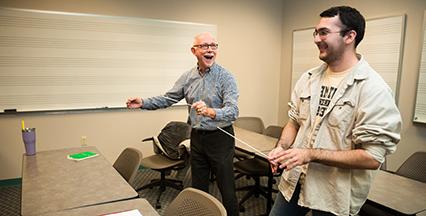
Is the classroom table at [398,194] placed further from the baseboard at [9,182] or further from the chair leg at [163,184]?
the baseboard at [9,182]

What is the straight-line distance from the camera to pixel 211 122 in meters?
2.22

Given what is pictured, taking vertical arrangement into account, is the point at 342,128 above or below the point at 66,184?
above

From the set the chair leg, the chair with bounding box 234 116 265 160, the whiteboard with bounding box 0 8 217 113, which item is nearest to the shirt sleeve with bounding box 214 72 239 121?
the chair leg

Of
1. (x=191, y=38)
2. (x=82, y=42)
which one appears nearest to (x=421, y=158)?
(x=191, y=38)

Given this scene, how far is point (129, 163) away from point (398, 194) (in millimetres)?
1938

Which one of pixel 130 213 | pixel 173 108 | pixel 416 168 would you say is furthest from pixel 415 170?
pixel 173 108

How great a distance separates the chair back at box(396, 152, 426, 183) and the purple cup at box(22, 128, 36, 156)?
302cm

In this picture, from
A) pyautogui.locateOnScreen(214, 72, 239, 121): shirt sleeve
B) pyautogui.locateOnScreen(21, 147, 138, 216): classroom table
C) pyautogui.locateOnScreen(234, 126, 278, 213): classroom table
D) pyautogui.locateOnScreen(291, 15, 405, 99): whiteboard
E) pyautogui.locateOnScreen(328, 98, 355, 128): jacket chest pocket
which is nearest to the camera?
pyautogui.locateOnScreen(328, 98, 355, 128): jacket chest pocket

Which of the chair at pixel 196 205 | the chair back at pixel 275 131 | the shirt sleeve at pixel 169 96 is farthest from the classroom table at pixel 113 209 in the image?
the chair back at pixel 275 131

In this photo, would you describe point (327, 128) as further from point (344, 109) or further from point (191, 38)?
point (191, 38)

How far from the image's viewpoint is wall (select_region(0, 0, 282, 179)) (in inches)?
140

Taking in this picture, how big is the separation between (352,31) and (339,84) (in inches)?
9.5

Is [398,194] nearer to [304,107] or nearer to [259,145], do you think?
[304,107]

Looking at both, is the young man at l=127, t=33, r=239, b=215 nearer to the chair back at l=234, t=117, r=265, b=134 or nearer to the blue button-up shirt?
the blue button-up shirt
